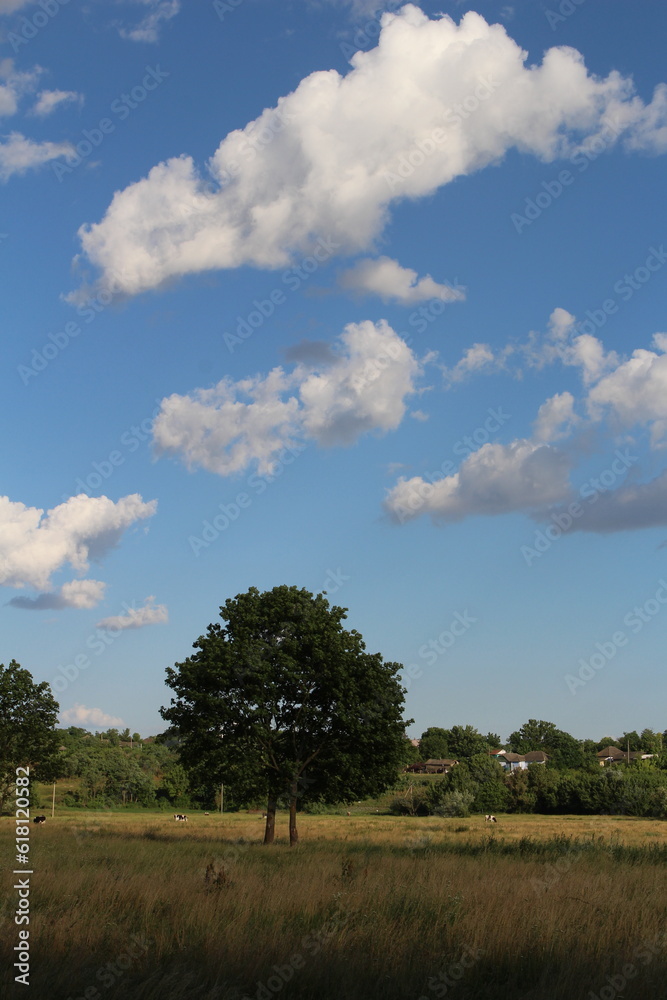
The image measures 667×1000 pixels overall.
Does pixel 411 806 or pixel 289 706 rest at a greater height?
pixel 289 706

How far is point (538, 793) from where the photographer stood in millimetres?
98812

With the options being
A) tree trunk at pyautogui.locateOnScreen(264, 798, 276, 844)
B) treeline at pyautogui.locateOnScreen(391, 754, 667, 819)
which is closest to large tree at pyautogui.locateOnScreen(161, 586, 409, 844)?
tree trunk at pyautogui.locateOnScreen(264, 798, 276, 844)

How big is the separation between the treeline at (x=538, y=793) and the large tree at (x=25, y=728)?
58201 millimetres

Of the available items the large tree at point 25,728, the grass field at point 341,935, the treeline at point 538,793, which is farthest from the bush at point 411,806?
the grass field at point 341,935

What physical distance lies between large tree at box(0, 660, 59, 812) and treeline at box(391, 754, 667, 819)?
58.2 metres

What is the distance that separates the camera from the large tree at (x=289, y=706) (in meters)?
32.8

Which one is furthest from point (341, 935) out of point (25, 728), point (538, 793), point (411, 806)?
point (538, 793)

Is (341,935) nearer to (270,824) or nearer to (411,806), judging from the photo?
(270,824)

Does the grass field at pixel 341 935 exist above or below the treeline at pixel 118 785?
above

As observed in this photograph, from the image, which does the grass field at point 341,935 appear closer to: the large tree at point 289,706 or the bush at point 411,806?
the large tree at point 289,706

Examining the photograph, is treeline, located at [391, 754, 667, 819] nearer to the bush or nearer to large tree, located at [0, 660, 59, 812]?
the bush

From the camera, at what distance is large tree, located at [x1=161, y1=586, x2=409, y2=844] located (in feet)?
108

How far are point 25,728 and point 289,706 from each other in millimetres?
20115

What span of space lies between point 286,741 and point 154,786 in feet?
284
